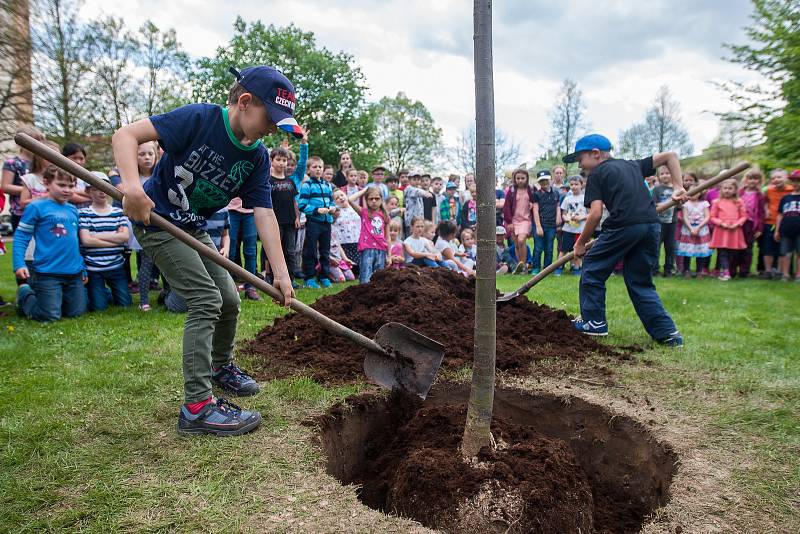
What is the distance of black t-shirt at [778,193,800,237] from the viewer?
401 inches

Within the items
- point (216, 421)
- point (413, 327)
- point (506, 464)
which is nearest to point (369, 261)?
point (413, 327)

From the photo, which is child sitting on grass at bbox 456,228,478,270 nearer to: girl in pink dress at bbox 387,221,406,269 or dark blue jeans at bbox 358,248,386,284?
girl in pink dress at bbox 387,221,406,269

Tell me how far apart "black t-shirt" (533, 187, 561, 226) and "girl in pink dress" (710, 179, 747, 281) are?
320cm

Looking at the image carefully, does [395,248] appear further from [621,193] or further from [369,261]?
[621,193]

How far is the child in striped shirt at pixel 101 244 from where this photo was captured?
699 cm

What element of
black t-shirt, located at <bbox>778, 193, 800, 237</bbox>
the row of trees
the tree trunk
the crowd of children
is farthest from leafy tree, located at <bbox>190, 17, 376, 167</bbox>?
the tree trunk

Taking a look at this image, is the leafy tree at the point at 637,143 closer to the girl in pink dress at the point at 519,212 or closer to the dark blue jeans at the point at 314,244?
the girl in pink dress at the point at 519,212

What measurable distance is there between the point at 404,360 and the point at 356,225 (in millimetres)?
6650

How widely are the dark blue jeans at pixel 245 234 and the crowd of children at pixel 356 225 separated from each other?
0.05 ft

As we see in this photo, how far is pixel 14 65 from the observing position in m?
5.36

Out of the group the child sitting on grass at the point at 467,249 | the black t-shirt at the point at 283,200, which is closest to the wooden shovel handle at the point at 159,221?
the black t-shirt at the point at 283,200

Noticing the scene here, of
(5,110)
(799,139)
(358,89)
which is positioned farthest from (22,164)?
(358,89)

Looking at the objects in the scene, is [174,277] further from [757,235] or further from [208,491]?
[757,235]

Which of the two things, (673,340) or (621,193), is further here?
(621,193)
